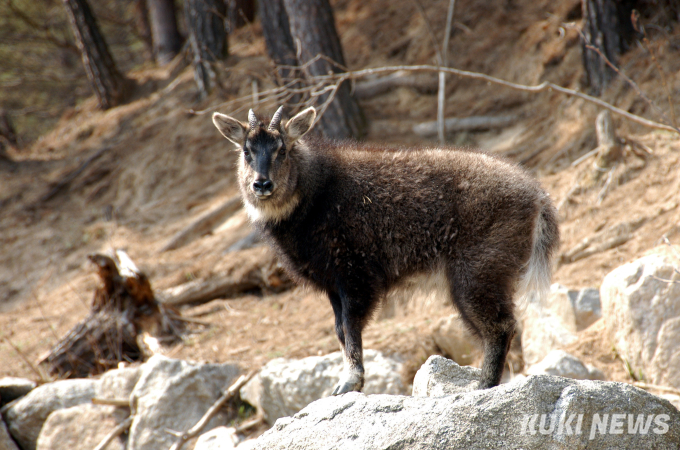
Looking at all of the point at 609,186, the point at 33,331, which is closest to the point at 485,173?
the point at 609,186

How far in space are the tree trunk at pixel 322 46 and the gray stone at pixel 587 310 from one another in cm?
471

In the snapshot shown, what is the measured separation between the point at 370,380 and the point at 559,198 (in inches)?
142

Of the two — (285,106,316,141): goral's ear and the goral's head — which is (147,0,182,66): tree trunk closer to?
the goral's head

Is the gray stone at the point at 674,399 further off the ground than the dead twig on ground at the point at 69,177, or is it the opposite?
the dead twig on ground at the point at 69,177

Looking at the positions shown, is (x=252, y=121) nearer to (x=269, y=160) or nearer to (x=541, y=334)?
(x=269, y=160)

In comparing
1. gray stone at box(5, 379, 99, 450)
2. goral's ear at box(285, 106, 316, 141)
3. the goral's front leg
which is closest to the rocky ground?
gray stone at box(5, 379, 99, 450)

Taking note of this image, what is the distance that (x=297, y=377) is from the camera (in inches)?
Result: 233

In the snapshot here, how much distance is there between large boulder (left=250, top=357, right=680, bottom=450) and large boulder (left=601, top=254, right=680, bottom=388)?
1801 millimetres

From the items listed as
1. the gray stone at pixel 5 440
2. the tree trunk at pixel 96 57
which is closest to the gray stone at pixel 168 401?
the gray stone at pixel 5 440

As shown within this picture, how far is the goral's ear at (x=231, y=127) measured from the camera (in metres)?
5.27

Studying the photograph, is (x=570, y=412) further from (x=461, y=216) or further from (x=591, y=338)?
(x=591, y=338)

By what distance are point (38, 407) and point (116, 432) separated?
125cm

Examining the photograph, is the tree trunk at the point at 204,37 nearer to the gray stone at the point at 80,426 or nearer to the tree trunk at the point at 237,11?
the tree trunk at the point at 237,11

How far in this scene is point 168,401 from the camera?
625 centimetres
